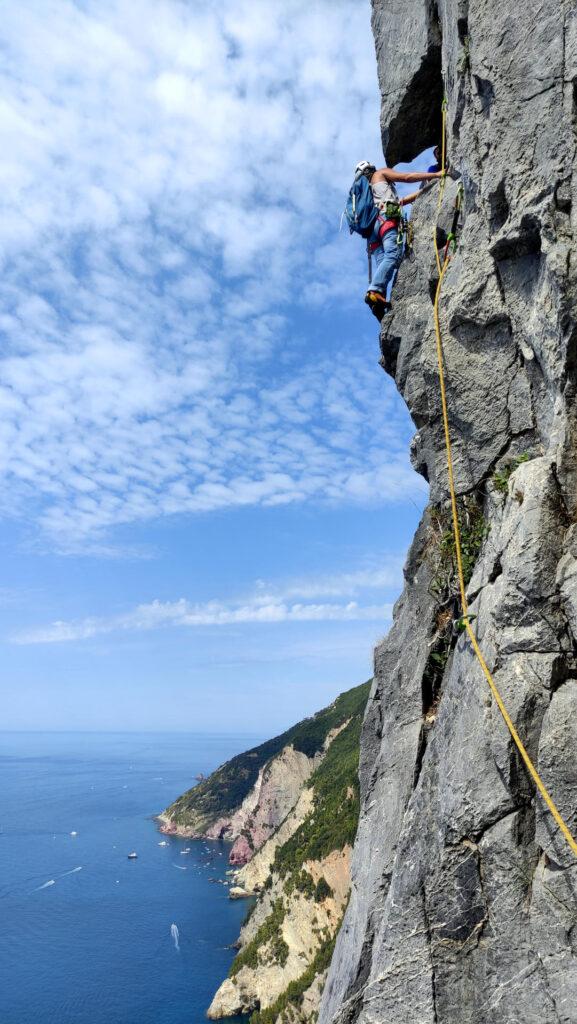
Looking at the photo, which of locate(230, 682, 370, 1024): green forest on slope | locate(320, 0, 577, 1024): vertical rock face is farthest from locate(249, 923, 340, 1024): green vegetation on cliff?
locate(320, 0, 577, 1024): vertical rock face

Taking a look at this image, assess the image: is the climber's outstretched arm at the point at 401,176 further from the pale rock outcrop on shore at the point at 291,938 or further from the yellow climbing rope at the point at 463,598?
the pale rock outcrop on shore at the point at 291,938

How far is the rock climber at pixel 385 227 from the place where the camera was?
10039 millimetres

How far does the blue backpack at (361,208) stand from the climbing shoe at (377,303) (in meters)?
1.48

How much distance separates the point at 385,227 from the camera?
10.1m

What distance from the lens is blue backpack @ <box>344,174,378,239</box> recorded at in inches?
417

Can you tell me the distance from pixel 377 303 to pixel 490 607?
5.99m

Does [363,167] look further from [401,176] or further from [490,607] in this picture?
[490,607]

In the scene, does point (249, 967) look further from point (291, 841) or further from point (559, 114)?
point (559, 114)

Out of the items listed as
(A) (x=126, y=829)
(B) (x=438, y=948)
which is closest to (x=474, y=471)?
(B) (x=438, y=948)

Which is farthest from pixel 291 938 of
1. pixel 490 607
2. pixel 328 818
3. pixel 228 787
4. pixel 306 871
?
pixel 228 787

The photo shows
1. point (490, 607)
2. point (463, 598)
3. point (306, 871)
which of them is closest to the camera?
point (490, 607)

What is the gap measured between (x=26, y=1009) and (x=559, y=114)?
82.4 metres

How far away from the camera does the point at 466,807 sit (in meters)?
5.84

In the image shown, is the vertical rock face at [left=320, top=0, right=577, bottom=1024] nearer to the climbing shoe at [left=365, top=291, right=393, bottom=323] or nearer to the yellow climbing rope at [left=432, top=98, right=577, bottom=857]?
the yellow climbing rope at [left=432, top=98, right=577, bottom=857]
